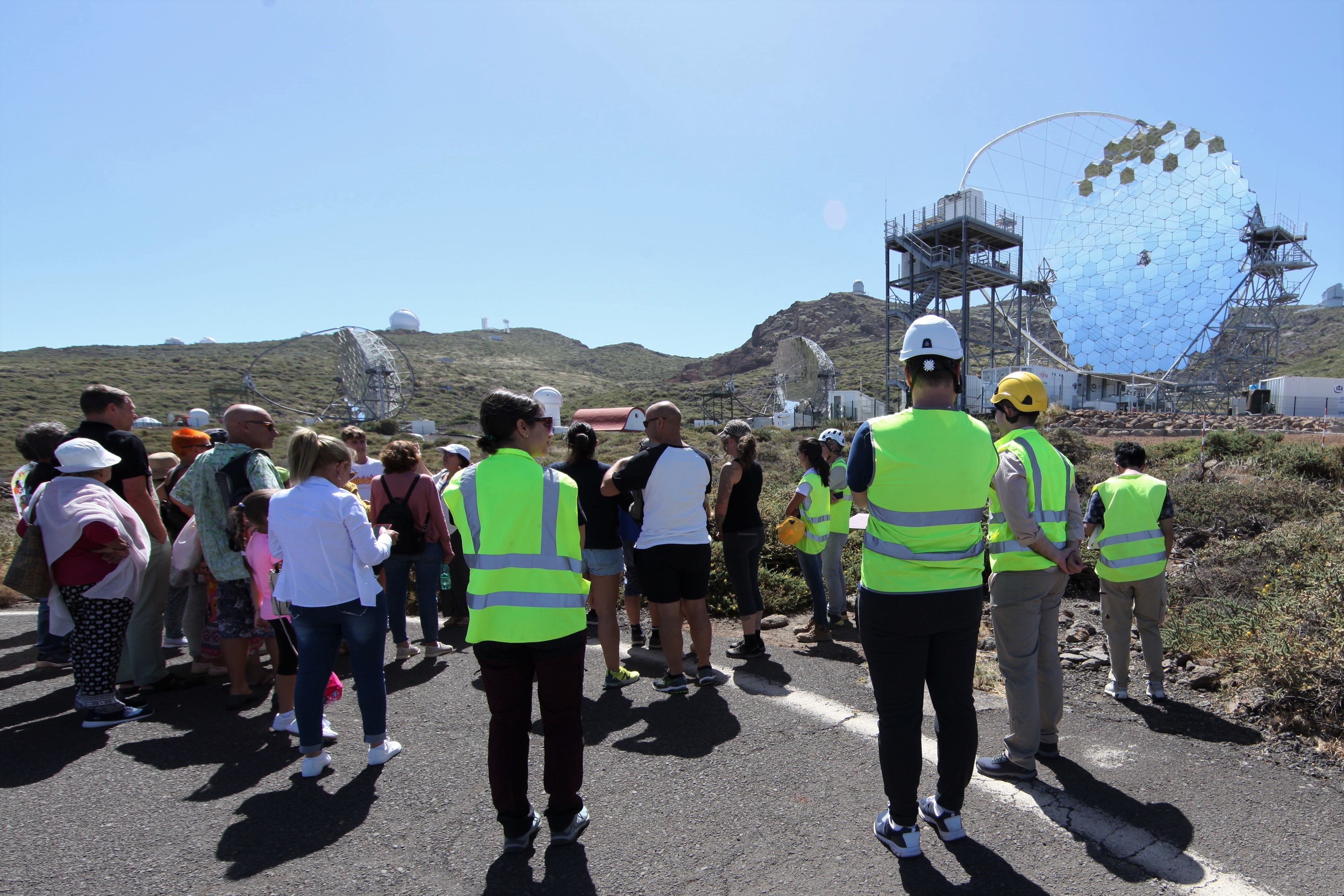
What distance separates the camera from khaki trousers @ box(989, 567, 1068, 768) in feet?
10.7

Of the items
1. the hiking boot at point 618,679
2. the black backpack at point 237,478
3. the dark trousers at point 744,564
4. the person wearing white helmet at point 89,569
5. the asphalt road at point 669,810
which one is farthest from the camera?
the dark trousers at point 744,564

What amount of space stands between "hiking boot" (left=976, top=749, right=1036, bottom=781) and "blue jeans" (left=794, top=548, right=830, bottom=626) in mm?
2325

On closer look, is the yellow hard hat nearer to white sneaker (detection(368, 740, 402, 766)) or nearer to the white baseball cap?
white sneaker (detection(368, 740, 402, 766))

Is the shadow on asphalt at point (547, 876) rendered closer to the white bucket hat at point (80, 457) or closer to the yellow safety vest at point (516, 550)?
the yellow safety vest at point (516, 550)

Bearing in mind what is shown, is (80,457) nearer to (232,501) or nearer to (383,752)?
(232,501)

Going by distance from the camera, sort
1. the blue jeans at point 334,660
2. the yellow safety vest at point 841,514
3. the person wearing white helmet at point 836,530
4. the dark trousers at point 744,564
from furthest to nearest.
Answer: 1. the yellow safety vest at point 841,514
2. the person wearing white helmet at point 836,530
3. the dark trousers at point 744,564
4. the blue jeans at point 334,660

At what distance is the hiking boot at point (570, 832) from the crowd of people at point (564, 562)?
14 millimetres

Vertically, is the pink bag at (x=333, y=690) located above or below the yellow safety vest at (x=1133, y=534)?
below

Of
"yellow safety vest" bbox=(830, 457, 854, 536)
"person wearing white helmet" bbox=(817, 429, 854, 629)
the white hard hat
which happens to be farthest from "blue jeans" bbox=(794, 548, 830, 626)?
the white hard hat

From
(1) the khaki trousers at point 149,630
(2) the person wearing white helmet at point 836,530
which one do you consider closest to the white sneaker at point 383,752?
(1) the khaki trousers at point 149,630

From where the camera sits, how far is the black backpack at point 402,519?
5227 mm

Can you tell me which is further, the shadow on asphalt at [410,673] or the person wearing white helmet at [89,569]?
the shadow on asphalt at [410,673]

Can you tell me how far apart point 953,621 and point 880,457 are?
0.72m

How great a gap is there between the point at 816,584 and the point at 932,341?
11.0 ft
